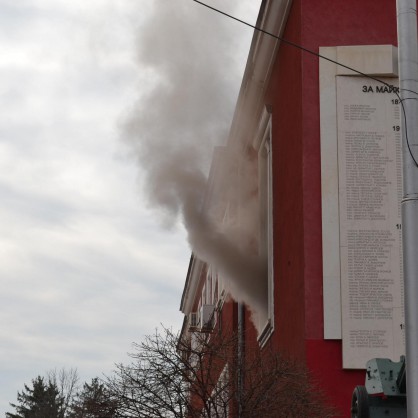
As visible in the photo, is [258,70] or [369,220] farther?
[258,70]

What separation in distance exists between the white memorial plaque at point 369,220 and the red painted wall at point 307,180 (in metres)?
0.44

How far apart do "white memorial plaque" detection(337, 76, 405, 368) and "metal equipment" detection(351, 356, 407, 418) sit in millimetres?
7516

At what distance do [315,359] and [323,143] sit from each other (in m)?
4.00

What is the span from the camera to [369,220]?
727 inches

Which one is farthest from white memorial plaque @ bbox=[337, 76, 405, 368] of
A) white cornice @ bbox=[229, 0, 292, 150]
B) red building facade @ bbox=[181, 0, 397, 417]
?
white cornice @ bbox=[229, 0, 292, 150]

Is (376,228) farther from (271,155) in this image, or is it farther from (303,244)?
(271,155)

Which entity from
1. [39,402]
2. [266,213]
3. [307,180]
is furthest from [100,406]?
[39,402]

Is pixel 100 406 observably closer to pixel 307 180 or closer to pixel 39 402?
pixel 307 180

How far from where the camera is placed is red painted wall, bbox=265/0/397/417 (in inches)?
711

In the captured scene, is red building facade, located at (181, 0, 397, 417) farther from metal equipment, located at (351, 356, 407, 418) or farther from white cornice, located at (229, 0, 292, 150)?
metal equipment, located at (351, 356, 407, 418)

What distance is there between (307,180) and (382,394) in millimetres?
9211

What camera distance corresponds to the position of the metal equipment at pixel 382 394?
390 inches

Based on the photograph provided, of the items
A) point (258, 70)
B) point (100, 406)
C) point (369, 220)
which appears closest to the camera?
point (100, 406)

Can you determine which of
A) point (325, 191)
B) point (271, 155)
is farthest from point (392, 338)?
point (271, 155)
